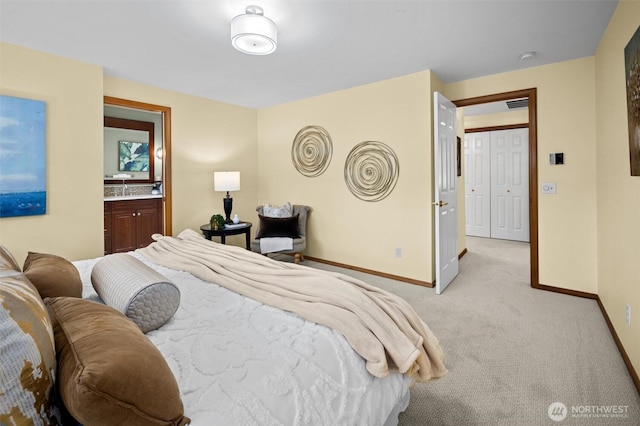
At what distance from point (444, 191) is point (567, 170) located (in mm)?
1216

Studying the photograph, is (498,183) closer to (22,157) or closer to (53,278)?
(53,278)

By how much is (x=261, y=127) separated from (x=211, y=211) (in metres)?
1.64

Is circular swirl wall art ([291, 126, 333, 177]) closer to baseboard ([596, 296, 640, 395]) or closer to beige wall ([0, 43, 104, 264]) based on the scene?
beige wall ([0, 43, 104, 264])

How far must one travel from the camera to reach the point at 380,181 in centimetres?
396

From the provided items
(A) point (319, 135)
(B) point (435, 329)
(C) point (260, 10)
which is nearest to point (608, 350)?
(B) point (435, 329)

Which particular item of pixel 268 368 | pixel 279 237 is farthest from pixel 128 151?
pixel 268 368

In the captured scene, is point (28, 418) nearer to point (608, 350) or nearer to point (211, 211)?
point (608, 350)

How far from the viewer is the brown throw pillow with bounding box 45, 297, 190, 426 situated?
25.3 inches

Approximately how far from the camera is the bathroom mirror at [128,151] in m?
5.11

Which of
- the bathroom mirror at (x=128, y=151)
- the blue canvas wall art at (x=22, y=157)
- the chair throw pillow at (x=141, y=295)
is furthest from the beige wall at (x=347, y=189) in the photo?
the chair throw pillow at (x=141, y=295)

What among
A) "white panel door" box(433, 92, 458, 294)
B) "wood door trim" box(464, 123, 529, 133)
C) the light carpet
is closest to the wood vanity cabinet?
the light carpet

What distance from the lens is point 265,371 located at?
977mm

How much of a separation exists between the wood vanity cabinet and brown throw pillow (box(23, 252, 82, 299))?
129 inches

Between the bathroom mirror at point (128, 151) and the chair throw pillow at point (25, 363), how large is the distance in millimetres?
5200
